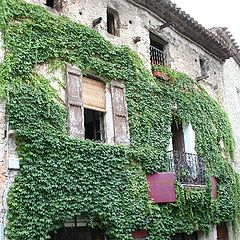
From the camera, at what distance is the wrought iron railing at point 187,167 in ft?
38.7

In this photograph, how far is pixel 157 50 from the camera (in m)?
13.6

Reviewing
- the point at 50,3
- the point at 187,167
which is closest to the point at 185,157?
the point at 187,167

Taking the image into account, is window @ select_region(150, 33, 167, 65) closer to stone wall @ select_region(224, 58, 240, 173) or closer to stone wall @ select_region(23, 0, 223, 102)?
stone wall @ select_region(23, 0, 223, 102)

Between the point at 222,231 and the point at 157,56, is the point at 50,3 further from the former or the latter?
the point at 222,231

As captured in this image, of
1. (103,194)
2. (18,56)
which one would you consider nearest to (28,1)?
(18,56)

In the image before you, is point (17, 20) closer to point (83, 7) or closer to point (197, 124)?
point (83, 7)

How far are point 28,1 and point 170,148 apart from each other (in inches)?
238

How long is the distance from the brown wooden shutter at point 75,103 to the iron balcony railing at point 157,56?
13.0 ft

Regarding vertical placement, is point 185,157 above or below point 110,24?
below

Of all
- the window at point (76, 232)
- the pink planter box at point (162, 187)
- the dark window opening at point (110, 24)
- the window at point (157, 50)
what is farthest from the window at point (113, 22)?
the window at point (76, 232)

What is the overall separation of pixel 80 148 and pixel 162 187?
9.46ft

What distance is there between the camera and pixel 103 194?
9.44 m

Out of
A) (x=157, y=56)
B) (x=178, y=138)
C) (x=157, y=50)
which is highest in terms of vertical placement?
(x=157, y=50)

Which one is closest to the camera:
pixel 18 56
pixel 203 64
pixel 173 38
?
pixel 18 56
